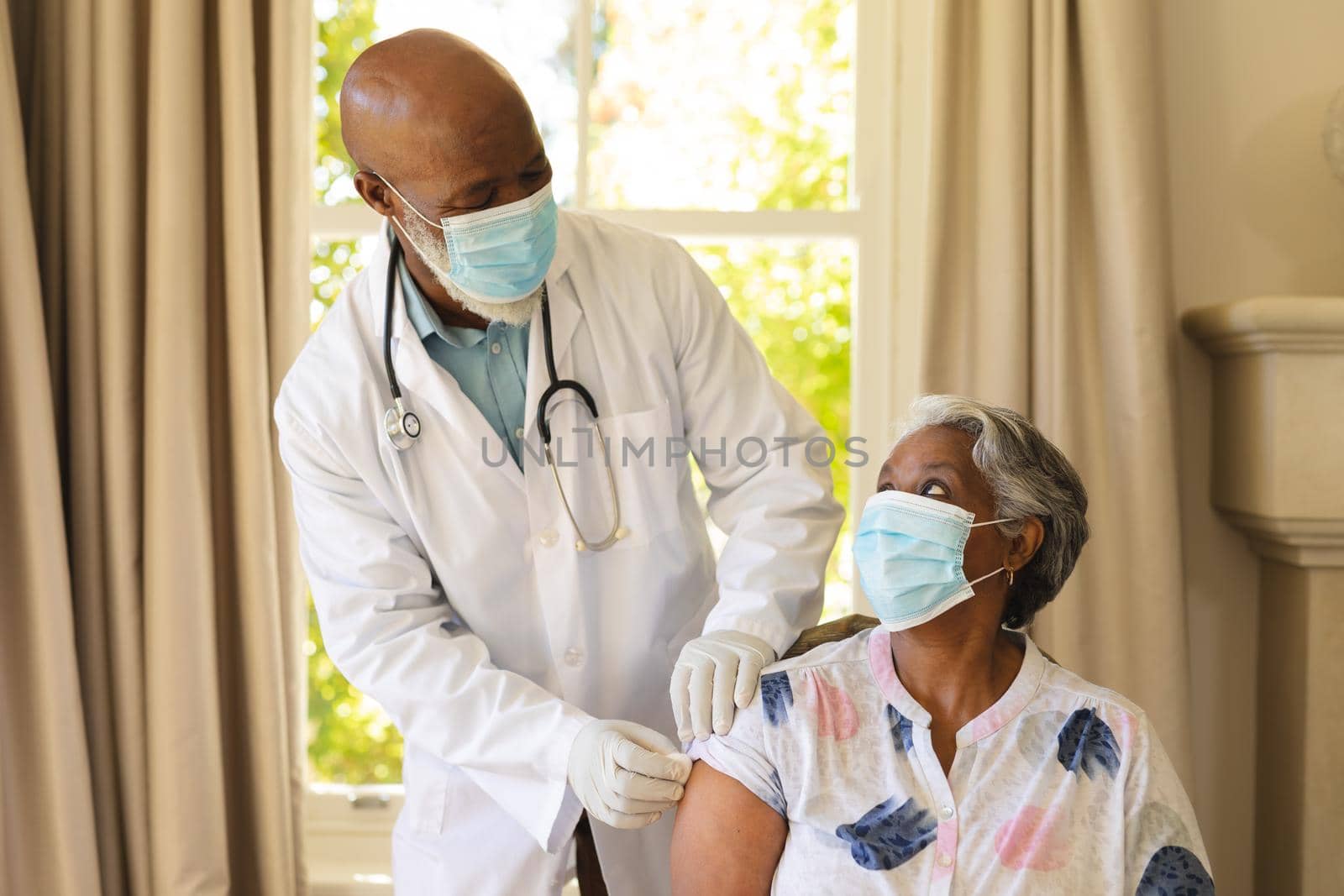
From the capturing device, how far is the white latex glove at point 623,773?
→ 1323mm

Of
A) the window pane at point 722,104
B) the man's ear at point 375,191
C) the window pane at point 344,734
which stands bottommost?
the window pane at point 344,734

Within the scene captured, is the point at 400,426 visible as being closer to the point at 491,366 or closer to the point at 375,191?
the point at 491,366

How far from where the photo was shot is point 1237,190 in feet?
7.02

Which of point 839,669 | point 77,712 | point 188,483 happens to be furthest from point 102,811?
point 839,669

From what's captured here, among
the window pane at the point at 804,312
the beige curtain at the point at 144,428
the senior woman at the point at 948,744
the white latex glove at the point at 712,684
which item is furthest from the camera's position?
the window pane at the point at 804,312

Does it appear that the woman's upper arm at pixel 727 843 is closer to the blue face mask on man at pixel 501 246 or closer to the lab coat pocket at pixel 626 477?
the lab coat pocket at pixel 626 477

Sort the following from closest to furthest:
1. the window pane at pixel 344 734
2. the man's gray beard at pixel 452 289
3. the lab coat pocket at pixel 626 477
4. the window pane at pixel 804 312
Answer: the man's gray beard at pixel 452 289, the lab coat pocket at pixel 626 477, the window pane at pixel 804 312, the window pane at pixel 344 734

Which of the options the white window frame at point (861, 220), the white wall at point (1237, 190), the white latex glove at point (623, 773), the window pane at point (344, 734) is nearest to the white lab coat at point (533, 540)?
the white latex glove at point (623, 773)

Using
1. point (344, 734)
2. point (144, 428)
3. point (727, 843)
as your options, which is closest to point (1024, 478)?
point (727, 843)

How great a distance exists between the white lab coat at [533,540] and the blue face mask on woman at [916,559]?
0.57 feet

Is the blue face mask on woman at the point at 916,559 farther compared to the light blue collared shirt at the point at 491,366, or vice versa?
the light blue collared shirt at the point at 491,366

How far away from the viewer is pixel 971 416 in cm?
138

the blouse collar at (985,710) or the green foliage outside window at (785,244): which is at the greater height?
the green foliage outside window at (785,244)

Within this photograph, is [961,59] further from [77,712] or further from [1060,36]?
[77,712]
